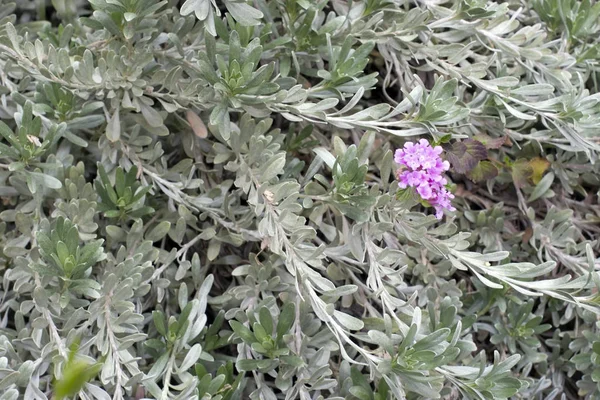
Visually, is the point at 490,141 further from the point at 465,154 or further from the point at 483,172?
the point at 465,154

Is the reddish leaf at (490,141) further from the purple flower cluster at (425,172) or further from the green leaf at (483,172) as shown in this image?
the purple flower cluster at (425,172)

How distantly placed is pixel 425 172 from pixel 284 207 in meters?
0.38

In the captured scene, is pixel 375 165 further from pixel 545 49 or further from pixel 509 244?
pixel 545 49

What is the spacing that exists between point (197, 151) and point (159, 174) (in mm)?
172

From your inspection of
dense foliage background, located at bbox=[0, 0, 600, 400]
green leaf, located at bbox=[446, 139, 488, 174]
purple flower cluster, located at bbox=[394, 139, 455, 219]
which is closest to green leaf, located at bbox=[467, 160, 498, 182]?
dense foliage background, located at bbox=[0, 0, 600, 400]

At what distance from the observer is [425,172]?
168 cm

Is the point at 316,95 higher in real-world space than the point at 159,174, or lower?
higher

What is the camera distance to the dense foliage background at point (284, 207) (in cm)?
161

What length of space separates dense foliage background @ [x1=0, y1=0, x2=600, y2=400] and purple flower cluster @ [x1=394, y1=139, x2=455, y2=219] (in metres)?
0.04

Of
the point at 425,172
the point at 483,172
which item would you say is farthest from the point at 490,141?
the point at 425,172

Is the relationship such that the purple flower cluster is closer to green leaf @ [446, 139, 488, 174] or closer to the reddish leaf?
green leaf @ [446, 139, 488, 174]

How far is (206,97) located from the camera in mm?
1730

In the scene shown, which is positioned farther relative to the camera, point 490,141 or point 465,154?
point 490,141

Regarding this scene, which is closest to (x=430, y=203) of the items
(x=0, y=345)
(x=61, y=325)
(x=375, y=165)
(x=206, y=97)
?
(x=375, y=165)
